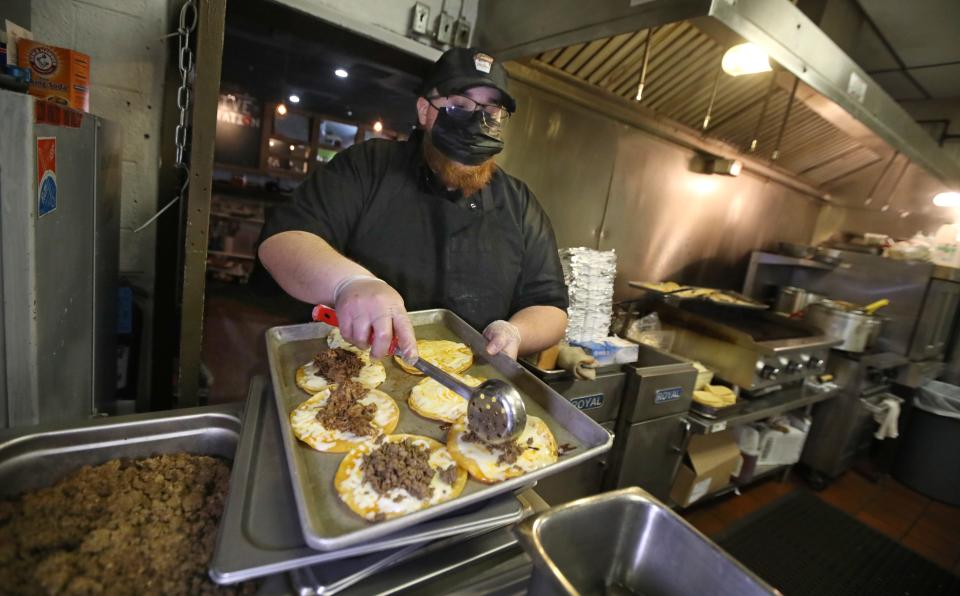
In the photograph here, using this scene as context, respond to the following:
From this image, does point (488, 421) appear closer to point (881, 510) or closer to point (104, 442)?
point (104, 442)

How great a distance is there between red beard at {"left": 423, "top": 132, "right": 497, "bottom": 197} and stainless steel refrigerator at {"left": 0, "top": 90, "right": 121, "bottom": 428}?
109 cm

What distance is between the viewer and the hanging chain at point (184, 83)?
1734 millimetres

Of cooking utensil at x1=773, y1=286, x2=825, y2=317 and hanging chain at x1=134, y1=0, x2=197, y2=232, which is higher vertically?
hanging chain at x1=134, y1=0, x2=197, y2=232

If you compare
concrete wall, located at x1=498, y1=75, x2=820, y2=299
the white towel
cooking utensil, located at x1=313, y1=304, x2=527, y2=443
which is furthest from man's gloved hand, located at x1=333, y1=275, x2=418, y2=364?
the white towel

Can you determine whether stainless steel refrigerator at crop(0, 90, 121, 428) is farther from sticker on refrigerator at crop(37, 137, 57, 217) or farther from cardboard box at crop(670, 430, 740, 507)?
cardboard box at crop(670, 430, 740, 507)

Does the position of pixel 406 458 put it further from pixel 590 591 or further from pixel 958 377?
pixel 958 377

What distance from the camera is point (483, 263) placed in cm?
188

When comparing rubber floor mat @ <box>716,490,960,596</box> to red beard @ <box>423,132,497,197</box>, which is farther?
rubber floor mat @ <box>716,490,960,596</box>

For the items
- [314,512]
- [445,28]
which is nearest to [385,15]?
[445,28]

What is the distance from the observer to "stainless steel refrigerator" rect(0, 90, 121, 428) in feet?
3.21

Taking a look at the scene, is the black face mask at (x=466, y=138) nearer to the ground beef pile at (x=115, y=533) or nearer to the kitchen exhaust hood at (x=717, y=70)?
the kitchen exhaust hood at (x=717, y=70)

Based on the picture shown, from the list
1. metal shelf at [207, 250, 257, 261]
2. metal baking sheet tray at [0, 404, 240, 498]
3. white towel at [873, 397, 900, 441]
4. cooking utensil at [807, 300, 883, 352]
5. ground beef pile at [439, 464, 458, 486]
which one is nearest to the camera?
metal baking sheet tray at [0, 404, 240, 498]

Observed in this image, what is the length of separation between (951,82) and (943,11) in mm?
1899

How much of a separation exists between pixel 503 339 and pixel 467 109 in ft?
2.98
